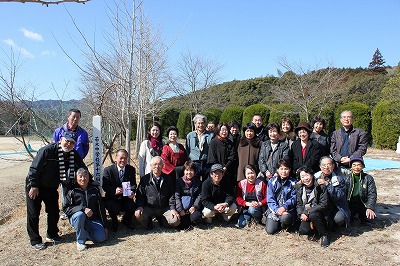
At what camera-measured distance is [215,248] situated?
401 centimetres

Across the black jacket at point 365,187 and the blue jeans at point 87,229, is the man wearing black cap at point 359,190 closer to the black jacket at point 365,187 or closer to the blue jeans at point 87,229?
the black jacket at point 365,187

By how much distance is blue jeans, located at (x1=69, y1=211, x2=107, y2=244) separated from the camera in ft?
13.3

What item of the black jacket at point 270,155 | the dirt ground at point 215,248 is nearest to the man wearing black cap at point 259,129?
the black jacket at point 270,155

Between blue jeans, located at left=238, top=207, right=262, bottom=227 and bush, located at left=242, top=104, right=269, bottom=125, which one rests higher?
bush, located at left=242, top=104, right=269, bottom=125

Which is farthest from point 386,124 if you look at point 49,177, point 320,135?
point 49,177

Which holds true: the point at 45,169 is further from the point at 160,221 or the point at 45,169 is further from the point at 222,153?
the point at 222,153

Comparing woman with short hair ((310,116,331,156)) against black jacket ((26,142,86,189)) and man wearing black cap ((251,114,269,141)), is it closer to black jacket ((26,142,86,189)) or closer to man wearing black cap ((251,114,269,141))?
man wearing black cap ((251,114,269,141))

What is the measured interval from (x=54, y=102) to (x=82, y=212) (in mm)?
4214

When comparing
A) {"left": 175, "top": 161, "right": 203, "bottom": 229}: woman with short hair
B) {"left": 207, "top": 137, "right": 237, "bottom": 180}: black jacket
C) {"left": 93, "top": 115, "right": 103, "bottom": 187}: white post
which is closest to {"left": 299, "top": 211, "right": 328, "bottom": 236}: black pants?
{"left": 207, "top": 137, "right": 237, "bottom": 180}: black jacket

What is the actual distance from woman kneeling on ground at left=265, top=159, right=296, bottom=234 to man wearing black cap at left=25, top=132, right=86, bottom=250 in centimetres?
261

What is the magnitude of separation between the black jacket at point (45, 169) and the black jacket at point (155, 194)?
3.76ft

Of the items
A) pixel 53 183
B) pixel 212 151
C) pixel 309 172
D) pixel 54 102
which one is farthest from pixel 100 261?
pixel 54 102

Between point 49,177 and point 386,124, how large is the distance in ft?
47.7

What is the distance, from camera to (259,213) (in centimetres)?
469
